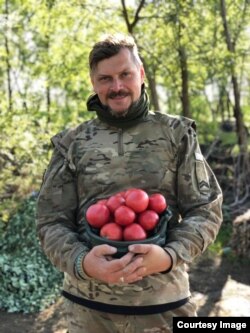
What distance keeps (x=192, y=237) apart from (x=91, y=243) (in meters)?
0.39

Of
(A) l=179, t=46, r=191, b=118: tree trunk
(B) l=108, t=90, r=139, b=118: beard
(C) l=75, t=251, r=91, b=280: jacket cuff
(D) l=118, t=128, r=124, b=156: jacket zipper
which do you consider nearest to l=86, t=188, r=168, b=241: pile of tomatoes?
(C) l=75, t=251, r=91, b=280: jacket cuff

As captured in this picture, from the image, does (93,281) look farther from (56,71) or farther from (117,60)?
(56,71)

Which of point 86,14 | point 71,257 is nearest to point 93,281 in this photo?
point 71,257

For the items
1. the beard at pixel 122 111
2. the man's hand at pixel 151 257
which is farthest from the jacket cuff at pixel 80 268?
the beard at pixel 122 111

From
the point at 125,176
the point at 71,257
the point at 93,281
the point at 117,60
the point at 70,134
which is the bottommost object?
the point at 93,281

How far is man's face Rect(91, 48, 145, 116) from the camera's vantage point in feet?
6.41

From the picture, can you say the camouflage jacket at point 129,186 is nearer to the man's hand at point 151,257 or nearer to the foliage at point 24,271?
the man's hand at point 151,257

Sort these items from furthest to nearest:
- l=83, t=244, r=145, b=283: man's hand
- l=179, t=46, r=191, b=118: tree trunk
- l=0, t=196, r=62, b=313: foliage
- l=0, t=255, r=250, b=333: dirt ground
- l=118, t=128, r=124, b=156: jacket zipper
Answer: l=179, t=46, r=191, b=118: tree trunk, l=0, t=196, r=62, b=313: foliage, l=0, t=255, r=250, b=333: dirt ground, l=118, t=128, r=124, b=156: jacket zipper, l=83, t=244, r=145, b=283: man's hand

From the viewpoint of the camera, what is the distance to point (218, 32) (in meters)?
11.0

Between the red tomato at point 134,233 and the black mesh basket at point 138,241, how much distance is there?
0.07 feet

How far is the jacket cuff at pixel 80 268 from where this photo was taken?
1.79 m

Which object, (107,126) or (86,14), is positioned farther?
(86,14)

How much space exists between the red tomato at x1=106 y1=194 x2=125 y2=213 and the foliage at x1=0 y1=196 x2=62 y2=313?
149 inches

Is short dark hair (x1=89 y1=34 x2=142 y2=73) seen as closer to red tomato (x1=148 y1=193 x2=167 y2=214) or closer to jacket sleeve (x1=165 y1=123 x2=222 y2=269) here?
jacket sleeve (x1=165 y1=123 x2=222 y2=269)
